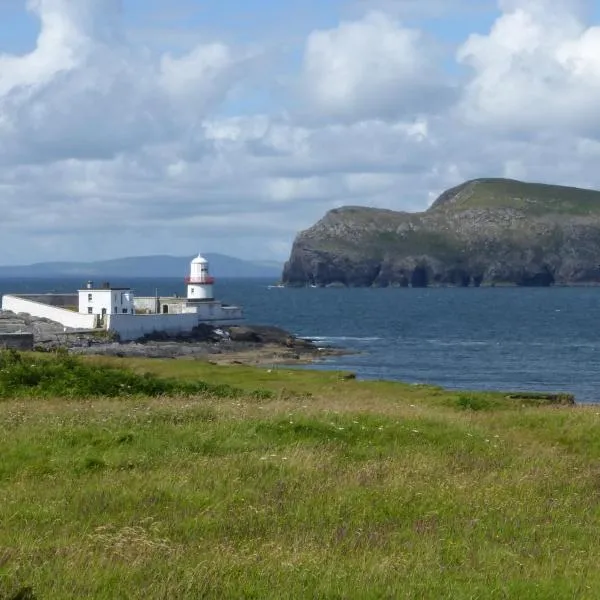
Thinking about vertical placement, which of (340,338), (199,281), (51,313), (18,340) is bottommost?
(340,338)

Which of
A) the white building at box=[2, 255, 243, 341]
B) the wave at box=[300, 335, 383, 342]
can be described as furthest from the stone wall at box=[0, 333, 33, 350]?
the wave at box=[300, 335, 383, 342]

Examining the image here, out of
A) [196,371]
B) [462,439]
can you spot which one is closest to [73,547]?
[462,439]

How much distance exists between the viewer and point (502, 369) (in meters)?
81.5

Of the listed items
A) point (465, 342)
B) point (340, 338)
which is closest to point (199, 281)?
point (340, 338)

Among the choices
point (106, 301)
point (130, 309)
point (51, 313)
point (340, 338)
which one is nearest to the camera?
point (106, 301)

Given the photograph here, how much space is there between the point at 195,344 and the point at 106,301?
28.6ft

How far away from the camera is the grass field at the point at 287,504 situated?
1005cm

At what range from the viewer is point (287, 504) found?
13461 mm

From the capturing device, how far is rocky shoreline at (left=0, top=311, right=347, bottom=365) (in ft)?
257

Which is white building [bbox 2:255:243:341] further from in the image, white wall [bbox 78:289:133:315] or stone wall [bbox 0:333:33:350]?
stone wall [bbox 0:333:33:350]

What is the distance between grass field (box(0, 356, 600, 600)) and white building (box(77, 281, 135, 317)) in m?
67.4

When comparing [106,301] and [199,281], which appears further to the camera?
[199,281]

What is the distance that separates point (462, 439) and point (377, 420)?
1844mm

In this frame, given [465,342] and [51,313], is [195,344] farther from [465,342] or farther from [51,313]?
[465,342]
